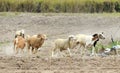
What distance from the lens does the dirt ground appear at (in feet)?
50.5

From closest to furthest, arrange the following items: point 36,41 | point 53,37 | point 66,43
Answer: point 66,43 → point 36,41 → point 53,37

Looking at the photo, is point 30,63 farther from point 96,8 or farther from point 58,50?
point 96,8

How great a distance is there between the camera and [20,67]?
15.6 m

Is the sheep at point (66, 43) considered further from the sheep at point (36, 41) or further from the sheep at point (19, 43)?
the sheep at point (19, 43)

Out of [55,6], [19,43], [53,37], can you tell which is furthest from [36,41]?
[55,6]

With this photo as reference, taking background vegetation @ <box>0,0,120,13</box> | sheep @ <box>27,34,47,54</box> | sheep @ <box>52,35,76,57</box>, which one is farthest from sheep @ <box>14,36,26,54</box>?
background vegetation @ <box>0,0,120,13</box>

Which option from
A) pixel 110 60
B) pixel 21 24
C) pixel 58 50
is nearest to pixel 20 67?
pixel 110 60

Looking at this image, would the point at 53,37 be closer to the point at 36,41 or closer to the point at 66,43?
the point at 36,41

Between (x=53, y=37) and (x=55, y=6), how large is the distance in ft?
41.4

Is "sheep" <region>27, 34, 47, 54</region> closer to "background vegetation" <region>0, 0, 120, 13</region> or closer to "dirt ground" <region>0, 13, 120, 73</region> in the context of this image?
"dirt ground" <region>0, 13, 120, 73</region>

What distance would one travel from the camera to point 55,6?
39656 mm

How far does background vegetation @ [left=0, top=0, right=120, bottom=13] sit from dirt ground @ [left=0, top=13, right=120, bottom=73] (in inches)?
113

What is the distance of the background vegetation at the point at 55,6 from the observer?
1556 inches

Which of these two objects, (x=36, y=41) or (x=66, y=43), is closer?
(x=66, y=43)
